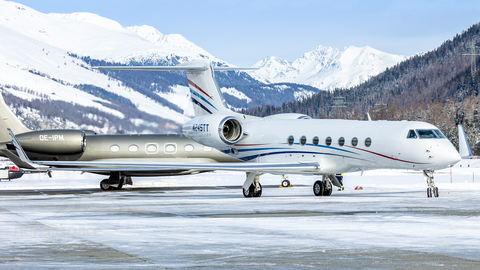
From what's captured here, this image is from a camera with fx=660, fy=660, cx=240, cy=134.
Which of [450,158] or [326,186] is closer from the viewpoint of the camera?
[450,158]

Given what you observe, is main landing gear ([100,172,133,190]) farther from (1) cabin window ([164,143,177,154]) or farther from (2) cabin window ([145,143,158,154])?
(1) cabin window ([164,143,177,154])

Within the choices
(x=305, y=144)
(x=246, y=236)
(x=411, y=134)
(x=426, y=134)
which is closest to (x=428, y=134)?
(x=426, y=134)

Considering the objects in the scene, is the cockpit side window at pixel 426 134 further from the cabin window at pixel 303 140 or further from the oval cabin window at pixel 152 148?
the oval cabin window at pixel 152 148

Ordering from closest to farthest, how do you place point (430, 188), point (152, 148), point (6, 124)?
1. point (430, 188)
2. point (152, 148)
3. point (6, 124)

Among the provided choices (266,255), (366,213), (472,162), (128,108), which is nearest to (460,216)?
(366,213)

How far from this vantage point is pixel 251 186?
27.4 meters

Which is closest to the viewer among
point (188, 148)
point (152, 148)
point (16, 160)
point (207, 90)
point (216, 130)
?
point (216, 130)

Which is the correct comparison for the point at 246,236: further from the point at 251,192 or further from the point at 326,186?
the point at 326,186

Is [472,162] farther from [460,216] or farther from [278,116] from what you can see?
[460,216]

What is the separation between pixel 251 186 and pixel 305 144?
2834mm

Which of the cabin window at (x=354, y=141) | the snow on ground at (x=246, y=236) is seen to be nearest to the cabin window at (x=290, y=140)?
the cabin window at (x=354, y=141)

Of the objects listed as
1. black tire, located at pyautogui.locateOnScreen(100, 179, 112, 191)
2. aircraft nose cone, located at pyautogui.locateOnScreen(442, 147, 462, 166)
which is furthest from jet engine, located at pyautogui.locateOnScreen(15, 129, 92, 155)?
aircraft nose cone, located at pyautogui.locateOnScreen(442, 147, 462, 166)

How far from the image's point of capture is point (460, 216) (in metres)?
17.3

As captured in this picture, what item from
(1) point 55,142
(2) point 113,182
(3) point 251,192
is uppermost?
(1) point 55,142
